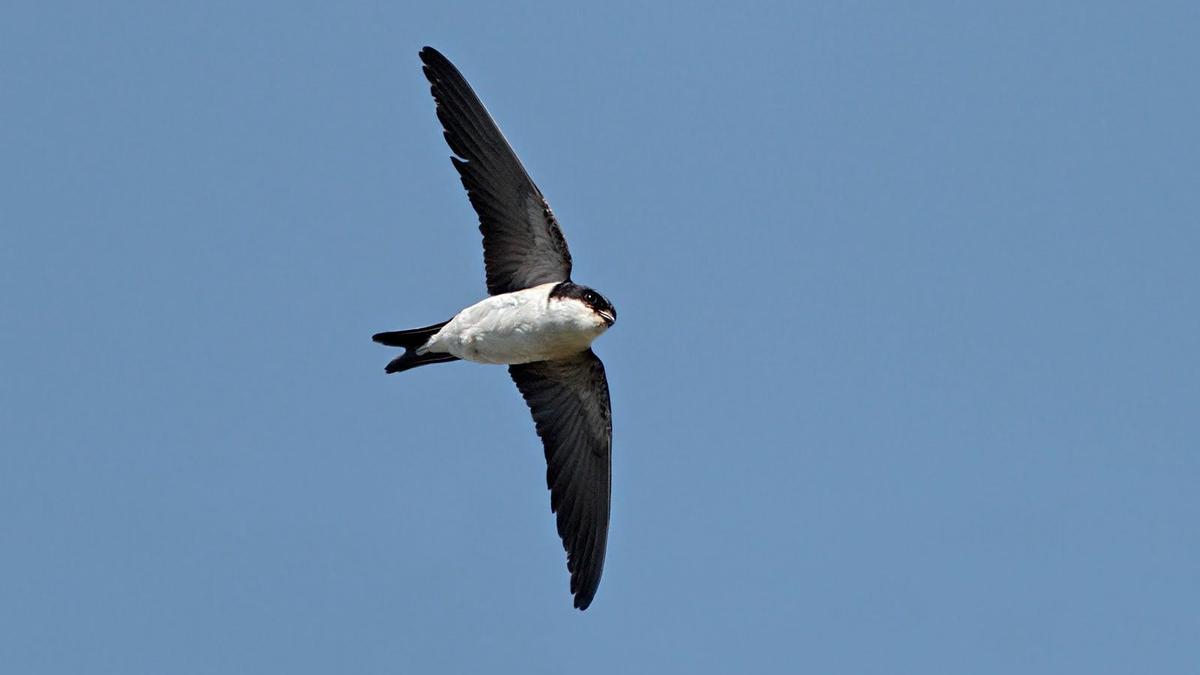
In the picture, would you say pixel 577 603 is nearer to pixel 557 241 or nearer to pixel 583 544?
pixel 583 544

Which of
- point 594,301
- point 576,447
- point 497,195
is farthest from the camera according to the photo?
point 576,447

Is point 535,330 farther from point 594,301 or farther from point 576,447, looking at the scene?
point 576,447

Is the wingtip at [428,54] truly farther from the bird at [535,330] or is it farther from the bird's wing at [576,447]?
the bird's wing at [576,447]

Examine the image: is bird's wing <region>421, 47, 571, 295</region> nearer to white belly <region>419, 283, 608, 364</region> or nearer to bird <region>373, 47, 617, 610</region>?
bird <region>373, 47, 617, 610</region>

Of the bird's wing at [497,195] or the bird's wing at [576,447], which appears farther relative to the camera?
the bird's wing at [576,447]

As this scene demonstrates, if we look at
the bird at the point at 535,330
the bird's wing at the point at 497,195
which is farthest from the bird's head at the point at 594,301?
the bird's wing at the point at 497,195

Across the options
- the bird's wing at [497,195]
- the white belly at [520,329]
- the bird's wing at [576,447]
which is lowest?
the bird's wing at [576,447]

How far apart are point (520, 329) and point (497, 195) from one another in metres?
1.03

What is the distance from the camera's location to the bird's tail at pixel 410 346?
17.1 m

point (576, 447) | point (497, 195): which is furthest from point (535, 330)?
point (576, 447)

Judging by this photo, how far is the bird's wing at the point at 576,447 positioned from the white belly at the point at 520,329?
337 millimetres

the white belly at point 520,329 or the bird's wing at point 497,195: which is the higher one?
A: the bird's wing at point 497,195

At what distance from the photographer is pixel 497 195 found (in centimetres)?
1678

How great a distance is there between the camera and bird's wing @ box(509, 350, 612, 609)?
1719 centimetres
